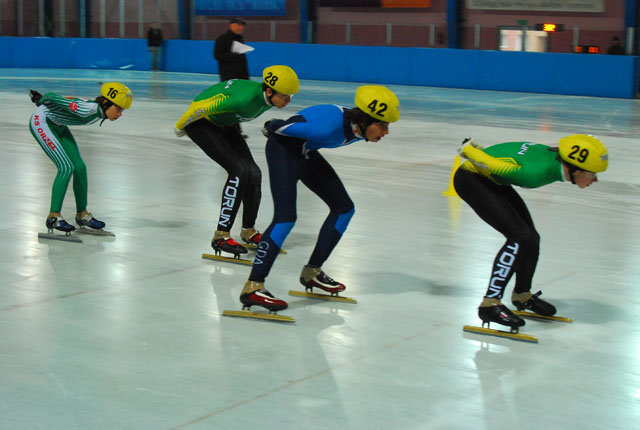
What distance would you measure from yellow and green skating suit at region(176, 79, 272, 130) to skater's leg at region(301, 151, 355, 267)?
3.21 feet

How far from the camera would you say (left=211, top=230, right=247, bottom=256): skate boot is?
689 centimetres

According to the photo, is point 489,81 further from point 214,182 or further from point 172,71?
point 214,182

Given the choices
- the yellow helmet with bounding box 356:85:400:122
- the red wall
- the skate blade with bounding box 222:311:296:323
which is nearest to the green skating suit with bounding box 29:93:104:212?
the skate blade with bounding box 222:311:296:323

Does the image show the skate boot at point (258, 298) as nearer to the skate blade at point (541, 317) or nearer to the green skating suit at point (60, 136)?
the skate blade at point (541, 317)

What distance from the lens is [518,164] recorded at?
5.08 m

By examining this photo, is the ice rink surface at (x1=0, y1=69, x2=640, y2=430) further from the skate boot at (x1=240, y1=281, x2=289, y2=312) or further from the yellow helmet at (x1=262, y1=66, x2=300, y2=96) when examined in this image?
the yellow helmet at (x1=262, y1=66, x2=300, y2=96)

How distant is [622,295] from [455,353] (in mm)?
1865

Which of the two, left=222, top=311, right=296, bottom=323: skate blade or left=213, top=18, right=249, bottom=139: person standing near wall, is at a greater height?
left=213, top=18, right=249, bottom=139: person standing near wall

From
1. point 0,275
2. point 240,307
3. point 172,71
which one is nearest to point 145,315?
point 240,307

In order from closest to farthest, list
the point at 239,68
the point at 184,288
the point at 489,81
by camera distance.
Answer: the point at 184,288 < the point at 239,68 < the point at 489,81

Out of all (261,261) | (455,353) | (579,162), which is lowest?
(455,353)

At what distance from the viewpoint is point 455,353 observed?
4.86 m

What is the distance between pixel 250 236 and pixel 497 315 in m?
2.69

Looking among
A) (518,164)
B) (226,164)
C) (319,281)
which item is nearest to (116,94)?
(226,164)
